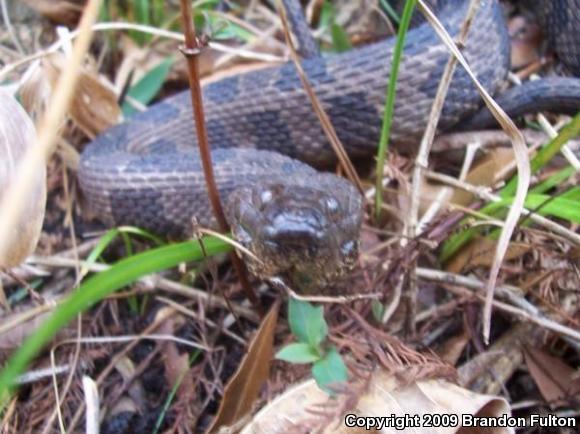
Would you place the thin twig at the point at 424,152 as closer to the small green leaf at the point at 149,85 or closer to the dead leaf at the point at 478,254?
the dead leaf at the point at 478,254

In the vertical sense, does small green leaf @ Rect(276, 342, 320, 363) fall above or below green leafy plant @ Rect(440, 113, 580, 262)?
below

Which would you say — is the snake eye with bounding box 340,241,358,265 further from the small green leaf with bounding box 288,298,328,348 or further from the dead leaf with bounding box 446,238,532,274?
the dead leaf with bounding box 446,238,532,274

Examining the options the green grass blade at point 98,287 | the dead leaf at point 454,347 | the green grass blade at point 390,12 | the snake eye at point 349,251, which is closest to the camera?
the green grass blade at point 98,287

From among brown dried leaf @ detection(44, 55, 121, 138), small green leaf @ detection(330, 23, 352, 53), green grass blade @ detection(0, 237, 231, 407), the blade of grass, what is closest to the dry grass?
the blade of grass

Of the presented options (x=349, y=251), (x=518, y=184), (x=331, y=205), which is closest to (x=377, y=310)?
(x=349, y=251)

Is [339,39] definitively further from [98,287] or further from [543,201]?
[98,287]

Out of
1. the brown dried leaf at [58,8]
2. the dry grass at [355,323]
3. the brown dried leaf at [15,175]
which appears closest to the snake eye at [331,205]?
the dry grass at [355,323]
